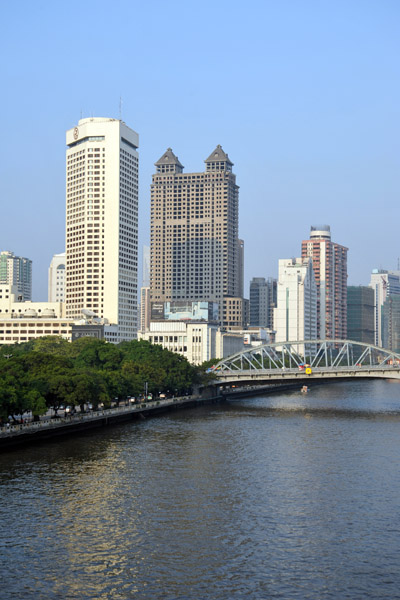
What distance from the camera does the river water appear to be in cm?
4509

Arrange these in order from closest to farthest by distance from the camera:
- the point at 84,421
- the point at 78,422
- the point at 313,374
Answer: the point at 78,422, the point at 84,421, the point at 313,374

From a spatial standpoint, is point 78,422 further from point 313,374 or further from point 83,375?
point 313,374

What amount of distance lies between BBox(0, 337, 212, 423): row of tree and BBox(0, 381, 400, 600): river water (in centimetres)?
604

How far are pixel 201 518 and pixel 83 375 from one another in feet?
172

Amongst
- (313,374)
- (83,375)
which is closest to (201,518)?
(83,375)

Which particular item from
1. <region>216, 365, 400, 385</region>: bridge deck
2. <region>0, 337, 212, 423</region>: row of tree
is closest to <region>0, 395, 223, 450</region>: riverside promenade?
<region>0, 337, 212, 423</region>: row of tree

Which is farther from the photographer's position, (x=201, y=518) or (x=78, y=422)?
(x=78, y=422)

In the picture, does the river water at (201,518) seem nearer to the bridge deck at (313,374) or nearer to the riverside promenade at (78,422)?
the riverside promenade at (78,422)

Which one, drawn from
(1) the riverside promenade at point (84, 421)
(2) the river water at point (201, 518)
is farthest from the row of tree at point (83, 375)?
(2) the river water at point (201, 518)

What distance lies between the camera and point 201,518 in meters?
58.1

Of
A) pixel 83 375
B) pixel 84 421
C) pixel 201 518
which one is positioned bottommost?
pixel 201 518

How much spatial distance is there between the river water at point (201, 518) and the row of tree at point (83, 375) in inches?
238

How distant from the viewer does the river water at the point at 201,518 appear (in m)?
45.1

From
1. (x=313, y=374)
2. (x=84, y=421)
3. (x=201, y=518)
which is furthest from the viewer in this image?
(x=313, y=374)
